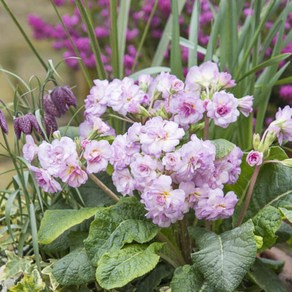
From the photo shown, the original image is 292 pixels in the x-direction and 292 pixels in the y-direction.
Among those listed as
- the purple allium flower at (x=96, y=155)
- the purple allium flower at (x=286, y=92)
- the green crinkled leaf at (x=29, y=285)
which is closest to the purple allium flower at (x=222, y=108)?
the purple allium flower at (x=96, y=155)

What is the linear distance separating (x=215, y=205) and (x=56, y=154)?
1.11ft

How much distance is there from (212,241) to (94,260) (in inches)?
9.7

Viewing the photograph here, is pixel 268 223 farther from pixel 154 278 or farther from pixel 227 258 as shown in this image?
pixel 154 278

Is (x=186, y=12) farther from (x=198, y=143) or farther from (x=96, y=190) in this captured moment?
(x=198, y=143)

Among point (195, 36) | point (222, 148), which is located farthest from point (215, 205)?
point (195, 36)

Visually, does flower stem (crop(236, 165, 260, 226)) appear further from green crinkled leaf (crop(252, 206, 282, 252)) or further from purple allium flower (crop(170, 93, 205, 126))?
purple allium flower (crop(170, 93, 205, 126))

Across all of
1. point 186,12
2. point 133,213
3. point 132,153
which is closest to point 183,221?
point 133,213

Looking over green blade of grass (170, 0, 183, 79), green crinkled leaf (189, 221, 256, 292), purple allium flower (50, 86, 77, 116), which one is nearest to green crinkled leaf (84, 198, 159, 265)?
green crinkled leaf (189, 221, 256, 292)

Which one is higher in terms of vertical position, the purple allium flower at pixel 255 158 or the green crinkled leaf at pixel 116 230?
the purple allium flower at pixel 255 158

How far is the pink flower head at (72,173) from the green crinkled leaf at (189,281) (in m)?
0.28

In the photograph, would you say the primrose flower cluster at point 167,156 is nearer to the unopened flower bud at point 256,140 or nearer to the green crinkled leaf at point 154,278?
the unopened flower bud at point 256,140

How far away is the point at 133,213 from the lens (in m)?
1.45

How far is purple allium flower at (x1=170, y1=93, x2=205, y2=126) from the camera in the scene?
4.51 ft

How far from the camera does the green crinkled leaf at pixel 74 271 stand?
1.37 meters
